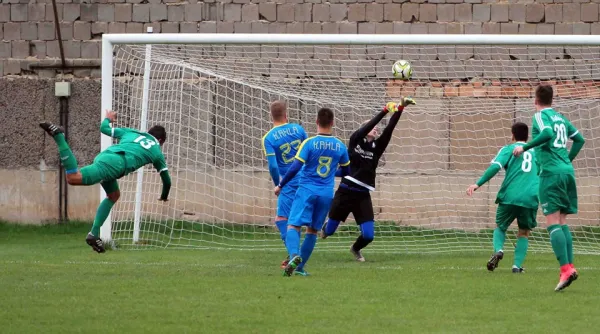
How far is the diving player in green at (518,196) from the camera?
10.8 metres

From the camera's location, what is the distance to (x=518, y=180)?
10984 millimetres

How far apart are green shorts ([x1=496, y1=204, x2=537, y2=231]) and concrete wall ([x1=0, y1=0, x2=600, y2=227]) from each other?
511cm

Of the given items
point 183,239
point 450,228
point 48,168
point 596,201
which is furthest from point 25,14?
point 596,201

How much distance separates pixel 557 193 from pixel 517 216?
2.22m

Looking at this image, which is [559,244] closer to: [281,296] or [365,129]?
[281,296]

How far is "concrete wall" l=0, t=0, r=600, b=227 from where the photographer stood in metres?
16.4

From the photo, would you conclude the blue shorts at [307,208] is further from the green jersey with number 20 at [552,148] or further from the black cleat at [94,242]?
the black cleat at [94,242]

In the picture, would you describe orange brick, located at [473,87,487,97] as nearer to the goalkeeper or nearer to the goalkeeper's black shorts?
the goalkeeper's black shorts

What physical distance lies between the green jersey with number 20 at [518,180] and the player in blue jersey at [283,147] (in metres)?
2.04

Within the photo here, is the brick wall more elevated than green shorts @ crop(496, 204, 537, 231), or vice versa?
the brick wall

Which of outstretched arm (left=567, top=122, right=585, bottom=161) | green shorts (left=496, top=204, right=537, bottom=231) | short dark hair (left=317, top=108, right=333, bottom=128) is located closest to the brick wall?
green shorts (left=496, top=204, right=537, bottom=231)

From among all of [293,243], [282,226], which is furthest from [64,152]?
[293,243]

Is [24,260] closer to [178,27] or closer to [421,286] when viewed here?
[421,286]

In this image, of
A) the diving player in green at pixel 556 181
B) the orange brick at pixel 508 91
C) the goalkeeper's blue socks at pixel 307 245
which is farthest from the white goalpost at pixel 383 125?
the diving player in green at pixel 556 181
